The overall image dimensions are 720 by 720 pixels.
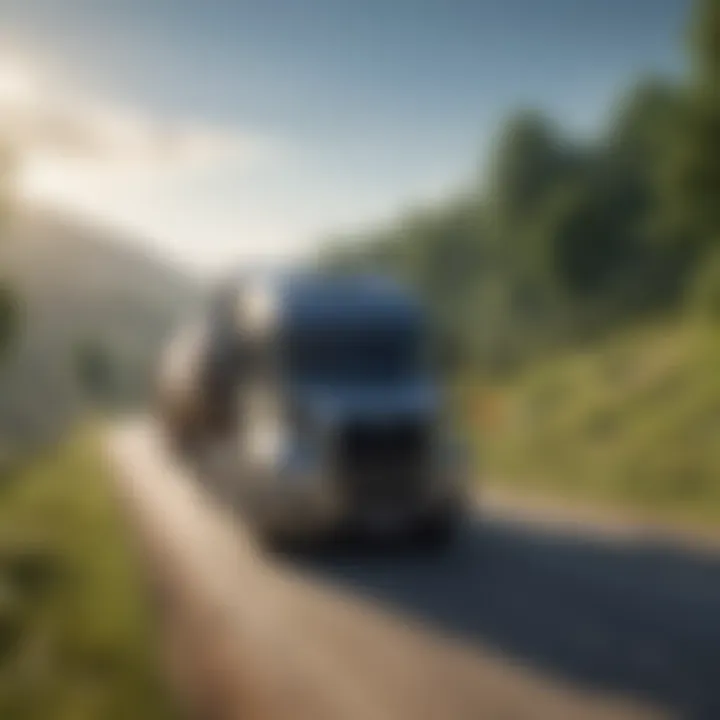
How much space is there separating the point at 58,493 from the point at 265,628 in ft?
53.0

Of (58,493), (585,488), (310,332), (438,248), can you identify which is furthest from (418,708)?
(438,248)

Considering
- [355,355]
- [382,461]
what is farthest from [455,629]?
[355,355]

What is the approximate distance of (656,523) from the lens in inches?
684

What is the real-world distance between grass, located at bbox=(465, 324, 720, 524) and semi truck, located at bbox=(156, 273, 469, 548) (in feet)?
15.3

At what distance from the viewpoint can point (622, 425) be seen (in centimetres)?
3080

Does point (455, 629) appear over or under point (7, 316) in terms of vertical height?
under

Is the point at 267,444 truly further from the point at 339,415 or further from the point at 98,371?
the point at 98,371

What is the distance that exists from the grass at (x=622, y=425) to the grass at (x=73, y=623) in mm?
8324

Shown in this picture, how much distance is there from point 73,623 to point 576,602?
4.69 m

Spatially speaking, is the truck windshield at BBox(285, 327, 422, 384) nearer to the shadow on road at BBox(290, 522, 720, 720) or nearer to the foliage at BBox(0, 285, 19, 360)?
the shadow on road at BBox(290, 522, 720, 720)

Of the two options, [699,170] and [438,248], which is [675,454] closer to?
[699,170]

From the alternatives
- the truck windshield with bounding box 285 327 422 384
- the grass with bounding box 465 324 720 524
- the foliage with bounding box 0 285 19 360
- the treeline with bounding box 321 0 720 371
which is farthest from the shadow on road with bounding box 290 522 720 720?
the treeline with bounding box 321 0 720 371

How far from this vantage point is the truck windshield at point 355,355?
15.1 metres

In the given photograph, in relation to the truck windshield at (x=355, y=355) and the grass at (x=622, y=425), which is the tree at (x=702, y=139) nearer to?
the grass at (x=622, y=425)
